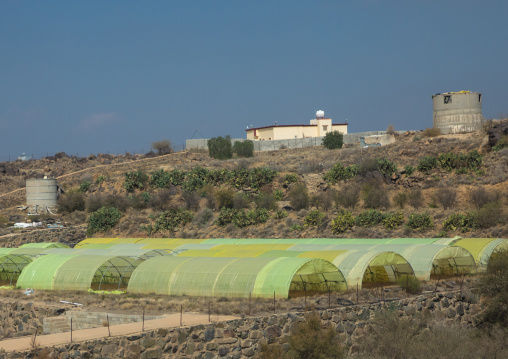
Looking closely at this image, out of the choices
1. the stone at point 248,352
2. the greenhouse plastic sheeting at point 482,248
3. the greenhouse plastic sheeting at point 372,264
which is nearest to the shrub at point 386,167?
the greenhouse plastic sheeting at point 482,248

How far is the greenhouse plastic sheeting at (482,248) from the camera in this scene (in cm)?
3014

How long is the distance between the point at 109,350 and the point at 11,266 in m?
18.7

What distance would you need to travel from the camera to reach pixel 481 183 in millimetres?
49656

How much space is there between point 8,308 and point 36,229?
95.8ft

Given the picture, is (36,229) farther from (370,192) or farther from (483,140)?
(483,140)

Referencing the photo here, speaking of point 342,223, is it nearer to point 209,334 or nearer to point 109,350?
point 209,334

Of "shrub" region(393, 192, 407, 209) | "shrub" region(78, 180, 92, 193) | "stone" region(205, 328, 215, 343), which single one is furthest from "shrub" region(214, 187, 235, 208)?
"stone" region(205, 328, 215, 343)

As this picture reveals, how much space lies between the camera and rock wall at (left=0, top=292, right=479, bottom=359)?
18516mm

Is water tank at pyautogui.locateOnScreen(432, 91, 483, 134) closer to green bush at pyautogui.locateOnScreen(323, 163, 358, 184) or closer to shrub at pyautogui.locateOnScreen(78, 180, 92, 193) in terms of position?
green bush at pyautogui.locateOnScreen(323, 163, 358, 184)

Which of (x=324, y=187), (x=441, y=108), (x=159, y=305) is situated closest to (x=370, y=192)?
(x=324, y=187)

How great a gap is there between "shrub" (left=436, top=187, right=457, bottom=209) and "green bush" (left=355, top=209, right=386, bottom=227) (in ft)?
14.9

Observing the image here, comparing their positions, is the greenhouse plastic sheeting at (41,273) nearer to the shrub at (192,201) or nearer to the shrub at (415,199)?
the shrub at (192,201)

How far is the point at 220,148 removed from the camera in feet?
283

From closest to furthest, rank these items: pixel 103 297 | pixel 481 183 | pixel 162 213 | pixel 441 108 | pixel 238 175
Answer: pixel 103 297 → pixel 481 183 → pixel 162 213 → pixel 238 175 → pixel 441 108
